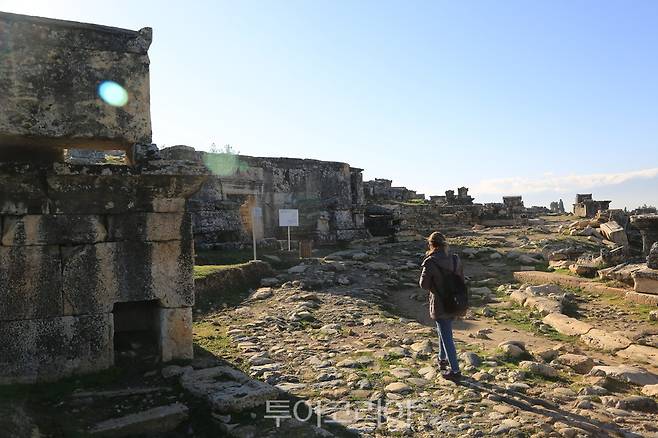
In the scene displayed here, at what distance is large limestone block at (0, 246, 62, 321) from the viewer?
16.0ft

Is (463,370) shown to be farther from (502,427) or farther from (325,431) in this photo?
(325,431)

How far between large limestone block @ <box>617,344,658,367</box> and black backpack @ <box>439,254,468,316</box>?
2692mm

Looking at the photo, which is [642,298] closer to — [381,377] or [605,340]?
[605,340]

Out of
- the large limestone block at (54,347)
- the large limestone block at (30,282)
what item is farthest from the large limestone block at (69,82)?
the large limestone block at (54,347)

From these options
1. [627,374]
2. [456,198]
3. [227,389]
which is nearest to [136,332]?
[227,389]

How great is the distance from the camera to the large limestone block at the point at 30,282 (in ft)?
16.0

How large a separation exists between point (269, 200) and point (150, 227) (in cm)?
1389

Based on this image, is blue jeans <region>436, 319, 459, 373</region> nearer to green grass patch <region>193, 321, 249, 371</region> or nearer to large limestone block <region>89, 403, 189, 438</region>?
green grass patch <region>193, 321, 249, 371</region>

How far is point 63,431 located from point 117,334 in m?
2.11

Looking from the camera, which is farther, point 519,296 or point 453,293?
point 519,296

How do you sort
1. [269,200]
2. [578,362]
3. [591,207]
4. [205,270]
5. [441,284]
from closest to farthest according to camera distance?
[441,284]
[578,362]
[205,270]
[269,200]
[591,207]

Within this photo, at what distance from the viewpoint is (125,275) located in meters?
5.32

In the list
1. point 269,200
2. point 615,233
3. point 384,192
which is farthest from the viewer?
point 384,192

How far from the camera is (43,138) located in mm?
5129
